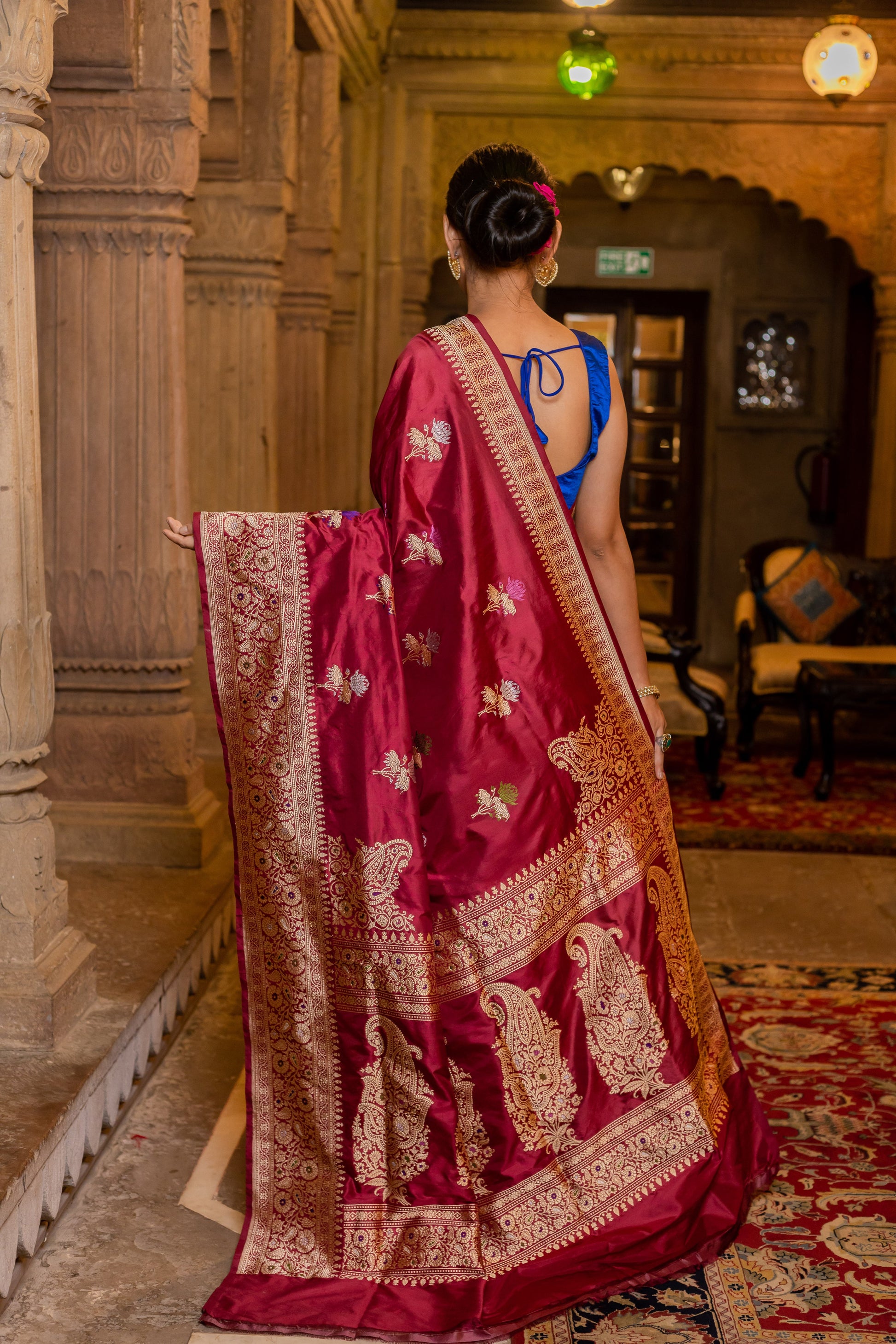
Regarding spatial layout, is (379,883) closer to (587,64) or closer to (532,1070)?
(532,1070)

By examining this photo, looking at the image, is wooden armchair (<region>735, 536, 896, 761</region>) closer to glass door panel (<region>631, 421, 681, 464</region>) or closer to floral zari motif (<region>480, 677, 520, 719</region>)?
glass door panel (<region>631, 421, 681, 464</region>)

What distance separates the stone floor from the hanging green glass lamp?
14.1ft

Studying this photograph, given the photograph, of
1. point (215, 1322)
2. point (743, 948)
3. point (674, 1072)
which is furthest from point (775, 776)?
point (215, 1322)

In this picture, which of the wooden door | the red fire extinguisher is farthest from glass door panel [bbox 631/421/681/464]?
the red fire extinguisher

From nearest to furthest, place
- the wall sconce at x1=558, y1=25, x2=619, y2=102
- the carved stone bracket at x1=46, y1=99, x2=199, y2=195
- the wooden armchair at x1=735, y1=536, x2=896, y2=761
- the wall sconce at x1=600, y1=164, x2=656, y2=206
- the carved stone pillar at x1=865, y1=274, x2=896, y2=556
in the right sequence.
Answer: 1. the carved stone bracket at x1=46, y1=99, x2=199, y2=195
2. the wooden armchair at x1=735, y1=536, x2=896, y2=761
3. the wall sconce at x1=558, y1=25, x2=619, y2=102
4. the carved stone pillar at x1=865, y1=274, x2=896, y2=556
5. the wall sconce at x1=600, y1=164, x2=656, y2=206

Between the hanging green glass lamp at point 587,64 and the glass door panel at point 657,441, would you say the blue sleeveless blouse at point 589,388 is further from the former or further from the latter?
the glass door panel at point 657,441

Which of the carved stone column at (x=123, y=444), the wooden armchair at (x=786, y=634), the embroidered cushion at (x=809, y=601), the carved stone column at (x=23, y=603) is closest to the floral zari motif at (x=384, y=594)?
the carved stone column at (x=23, y=603)

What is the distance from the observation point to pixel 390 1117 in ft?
7.30

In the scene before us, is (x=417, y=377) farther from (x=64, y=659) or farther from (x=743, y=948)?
(x=743, y=948)

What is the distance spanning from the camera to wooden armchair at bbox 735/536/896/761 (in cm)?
629

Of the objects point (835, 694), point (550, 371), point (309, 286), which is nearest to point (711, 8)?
point (309, 286)

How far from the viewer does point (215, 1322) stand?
212 centimetres

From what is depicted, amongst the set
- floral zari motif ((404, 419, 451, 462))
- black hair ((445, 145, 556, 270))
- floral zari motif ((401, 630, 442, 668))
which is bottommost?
floral zari motif ((401, 630, 442, 668))

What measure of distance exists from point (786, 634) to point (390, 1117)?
5267 mm
